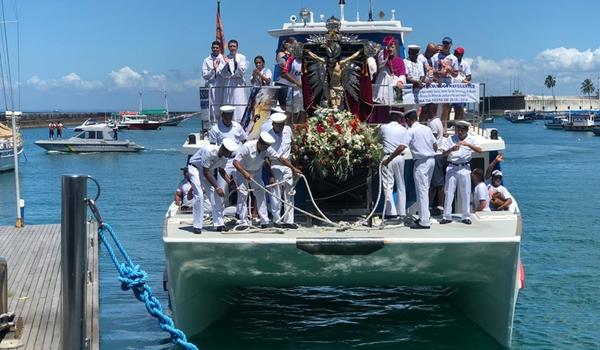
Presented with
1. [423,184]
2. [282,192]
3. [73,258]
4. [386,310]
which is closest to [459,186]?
[423,184]

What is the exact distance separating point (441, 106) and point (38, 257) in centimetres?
743

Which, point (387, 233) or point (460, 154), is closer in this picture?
point (387, 233)

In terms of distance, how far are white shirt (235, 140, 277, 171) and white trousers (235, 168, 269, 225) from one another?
10 cm

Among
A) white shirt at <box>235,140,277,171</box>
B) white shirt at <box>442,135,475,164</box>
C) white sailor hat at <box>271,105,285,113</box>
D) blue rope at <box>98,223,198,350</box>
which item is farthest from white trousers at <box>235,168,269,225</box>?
blue rope at <box>98,223,198,350</box>

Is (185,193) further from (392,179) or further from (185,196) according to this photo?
(392,179)

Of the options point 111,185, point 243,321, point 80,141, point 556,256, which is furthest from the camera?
point 80,141

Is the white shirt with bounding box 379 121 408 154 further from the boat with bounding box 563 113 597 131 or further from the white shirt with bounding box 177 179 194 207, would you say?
the boat with bounding box 563 113 597 131

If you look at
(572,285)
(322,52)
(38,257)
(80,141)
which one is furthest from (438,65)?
(80,141)

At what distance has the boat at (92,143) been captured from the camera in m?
58.5

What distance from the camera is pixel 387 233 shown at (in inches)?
411

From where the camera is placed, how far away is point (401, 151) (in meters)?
11.0

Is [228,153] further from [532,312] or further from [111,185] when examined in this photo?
[111,185]

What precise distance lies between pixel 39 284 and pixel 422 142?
19.7 ft

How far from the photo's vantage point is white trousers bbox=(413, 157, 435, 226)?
35.3 ft
